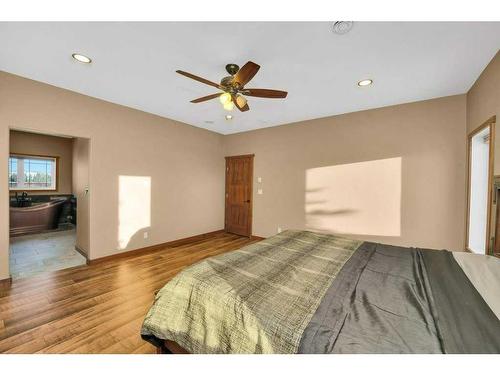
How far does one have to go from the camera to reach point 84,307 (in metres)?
2.13

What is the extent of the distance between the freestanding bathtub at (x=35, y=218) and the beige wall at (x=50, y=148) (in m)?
0.83

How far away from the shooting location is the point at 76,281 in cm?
265

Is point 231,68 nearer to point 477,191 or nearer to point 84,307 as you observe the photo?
point 84,307

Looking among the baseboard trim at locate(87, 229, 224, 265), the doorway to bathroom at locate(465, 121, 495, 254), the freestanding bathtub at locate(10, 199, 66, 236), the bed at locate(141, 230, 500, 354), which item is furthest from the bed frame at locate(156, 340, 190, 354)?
the freestanding bathtub at locate(10, 199, 66, 236)

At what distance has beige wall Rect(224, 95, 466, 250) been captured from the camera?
2.93 m

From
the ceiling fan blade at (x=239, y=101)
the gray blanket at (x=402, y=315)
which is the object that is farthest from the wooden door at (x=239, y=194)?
the gray blanket at (x=402, y=315)

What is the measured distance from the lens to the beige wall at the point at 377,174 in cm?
293

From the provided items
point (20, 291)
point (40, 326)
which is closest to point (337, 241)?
point (40, 326)

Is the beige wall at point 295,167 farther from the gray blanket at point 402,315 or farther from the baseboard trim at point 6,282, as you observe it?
the gray blanket at point 402,315

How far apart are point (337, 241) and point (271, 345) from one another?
1.60m

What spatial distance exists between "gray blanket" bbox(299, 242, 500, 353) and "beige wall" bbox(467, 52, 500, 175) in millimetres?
1650

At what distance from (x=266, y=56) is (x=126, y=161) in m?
2.89
